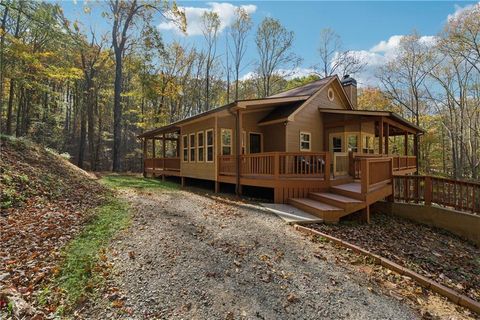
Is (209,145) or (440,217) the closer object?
(440,217)

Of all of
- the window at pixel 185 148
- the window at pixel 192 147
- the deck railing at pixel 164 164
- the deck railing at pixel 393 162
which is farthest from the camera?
the deck railing at pixel 164 164

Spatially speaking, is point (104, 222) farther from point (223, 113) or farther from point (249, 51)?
point (249, 51)

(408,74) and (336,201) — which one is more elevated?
(408,74)

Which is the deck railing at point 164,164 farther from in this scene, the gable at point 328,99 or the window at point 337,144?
the window at point 337,144

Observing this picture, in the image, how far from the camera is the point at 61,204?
6.59 metres

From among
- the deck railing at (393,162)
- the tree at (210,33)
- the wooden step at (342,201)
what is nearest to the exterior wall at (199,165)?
the wooden step at (342,201)

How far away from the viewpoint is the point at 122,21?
20406 mm

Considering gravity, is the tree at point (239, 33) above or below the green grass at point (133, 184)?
above

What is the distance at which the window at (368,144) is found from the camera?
14.0 m

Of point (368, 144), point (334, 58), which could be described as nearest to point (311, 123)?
point (368, 144)

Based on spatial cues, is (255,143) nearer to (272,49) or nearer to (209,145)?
(209,145)

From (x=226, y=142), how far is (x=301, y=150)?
12.3 ft

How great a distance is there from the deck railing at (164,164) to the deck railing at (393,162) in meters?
9.70

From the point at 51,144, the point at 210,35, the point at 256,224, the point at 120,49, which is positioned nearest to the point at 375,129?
the point at 256,224
